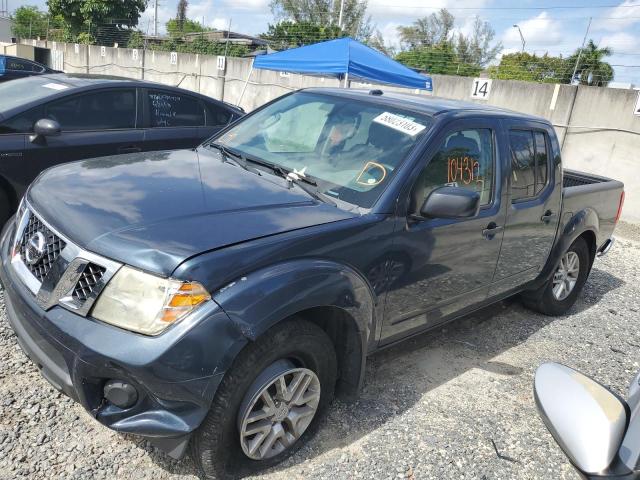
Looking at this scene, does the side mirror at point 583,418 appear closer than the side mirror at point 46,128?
Yes

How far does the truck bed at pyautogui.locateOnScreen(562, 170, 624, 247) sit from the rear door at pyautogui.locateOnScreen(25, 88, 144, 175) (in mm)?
4076

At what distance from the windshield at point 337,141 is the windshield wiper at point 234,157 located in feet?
0.14

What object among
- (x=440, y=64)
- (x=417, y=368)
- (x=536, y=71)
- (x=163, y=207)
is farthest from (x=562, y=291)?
(x=440, y=64)

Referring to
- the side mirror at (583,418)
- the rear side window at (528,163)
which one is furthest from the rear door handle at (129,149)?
the side mirror at (583,418)

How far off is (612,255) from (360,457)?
6197 mm

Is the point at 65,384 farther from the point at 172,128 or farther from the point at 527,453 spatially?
the point at 172,128

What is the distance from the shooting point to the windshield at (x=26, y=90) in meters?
4.76

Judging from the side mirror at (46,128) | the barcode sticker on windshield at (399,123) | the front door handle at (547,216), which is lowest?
the front door handle at (547,216)

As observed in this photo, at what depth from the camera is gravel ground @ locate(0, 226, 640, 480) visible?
2.53m

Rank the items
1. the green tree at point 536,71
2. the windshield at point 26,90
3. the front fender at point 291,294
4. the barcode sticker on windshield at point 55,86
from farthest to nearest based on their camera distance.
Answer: the green tree at point 536,71
the barcode sticker on windshield at point 55,86
the windshield at point 26,90
the front fender at point 291,294

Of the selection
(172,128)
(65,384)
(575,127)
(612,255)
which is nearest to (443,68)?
(575,127)

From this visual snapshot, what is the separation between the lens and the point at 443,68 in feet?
63.5

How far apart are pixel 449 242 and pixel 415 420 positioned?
1.09 meters

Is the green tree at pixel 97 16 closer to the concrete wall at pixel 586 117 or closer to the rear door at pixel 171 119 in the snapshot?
the concrete wall at pixel 586 117
